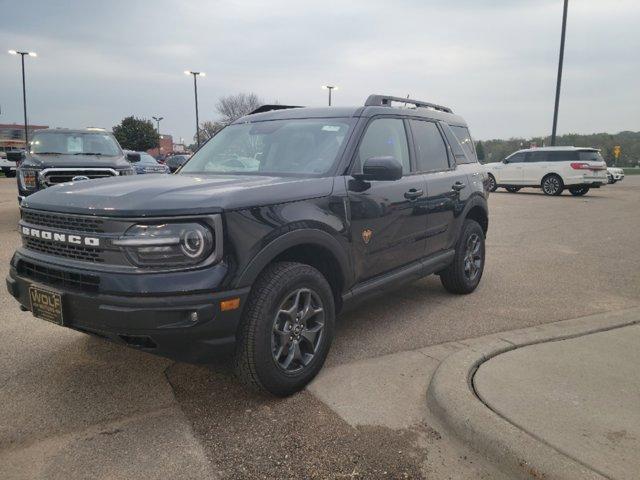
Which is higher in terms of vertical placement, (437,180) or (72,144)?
(72,144)

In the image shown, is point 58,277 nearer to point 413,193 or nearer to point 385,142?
point 385,142

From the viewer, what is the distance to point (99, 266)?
2.76 metres

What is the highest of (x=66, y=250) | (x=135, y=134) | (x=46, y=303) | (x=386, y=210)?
(x=135, y=134)

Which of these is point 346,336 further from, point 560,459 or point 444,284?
point 560,459

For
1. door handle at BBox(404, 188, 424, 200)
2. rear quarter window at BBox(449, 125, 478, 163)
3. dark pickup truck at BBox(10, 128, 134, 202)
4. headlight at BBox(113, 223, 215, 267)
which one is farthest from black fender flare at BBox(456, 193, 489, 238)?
dark pickup truck at BBox(10, 128, 134, 202)

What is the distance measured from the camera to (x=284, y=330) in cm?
313

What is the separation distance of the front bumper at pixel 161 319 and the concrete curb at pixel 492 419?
4.18 ft

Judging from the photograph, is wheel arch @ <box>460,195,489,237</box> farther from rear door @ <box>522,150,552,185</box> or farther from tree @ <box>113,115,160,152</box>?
tree @ <box>113,115,160,152</box>

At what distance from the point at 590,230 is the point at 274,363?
9.61 metres

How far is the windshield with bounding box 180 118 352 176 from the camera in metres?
3.74

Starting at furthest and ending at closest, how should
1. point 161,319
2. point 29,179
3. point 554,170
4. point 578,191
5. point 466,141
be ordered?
point 578,191 → point 554,170 → point 29,179 → point 466,141 → point 161,319

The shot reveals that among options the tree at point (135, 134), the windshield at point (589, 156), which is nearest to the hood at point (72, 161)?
the windshield at point (589, 156)

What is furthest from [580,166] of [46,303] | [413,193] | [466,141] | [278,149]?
[46,303]

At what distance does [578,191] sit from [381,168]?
20.6 meters
